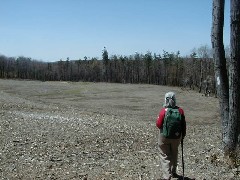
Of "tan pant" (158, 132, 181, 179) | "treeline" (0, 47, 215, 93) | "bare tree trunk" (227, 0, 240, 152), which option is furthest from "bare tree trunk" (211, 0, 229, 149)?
"treeline" (0, 47, 215, 93)

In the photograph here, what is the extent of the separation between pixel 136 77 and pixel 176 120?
391 ft

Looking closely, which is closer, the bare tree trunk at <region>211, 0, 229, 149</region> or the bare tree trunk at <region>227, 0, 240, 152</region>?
the bare tree trunk at <region>227, 0, 240, 152</region>

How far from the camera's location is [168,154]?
27.8ft

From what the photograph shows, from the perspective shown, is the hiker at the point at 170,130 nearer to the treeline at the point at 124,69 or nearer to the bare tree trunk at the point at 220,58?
the bare tree trunk at the point at 220,58

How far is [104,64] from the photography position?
134625mm

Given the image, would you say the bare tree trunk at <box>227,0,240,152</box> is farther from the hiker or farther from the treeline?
the treeline

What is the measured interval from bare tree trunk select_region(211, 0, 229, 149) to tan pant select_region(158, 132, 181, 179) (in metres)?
2.08

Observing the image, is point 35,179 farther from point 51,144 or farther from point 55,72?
point 55,72

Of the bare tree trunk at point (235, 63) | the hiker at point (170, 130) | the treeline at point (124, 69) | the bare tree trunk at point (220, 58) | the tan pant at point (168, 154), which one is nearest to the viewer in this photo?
the hiker at point (170, 130)

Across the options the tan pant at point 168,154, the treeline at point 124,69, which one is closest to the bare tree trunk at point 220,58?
the tan pant at point 168,154

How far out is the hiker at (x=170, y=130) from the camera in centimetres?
796

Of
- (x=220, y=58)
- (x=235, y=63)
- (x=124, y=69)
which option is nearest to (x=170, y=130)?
(x=235, y=63)

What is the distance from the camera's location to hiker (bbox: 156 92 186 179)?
7961 millimetres

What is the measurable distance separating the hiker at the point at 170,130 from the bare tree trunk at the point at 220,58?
214 centimetres
